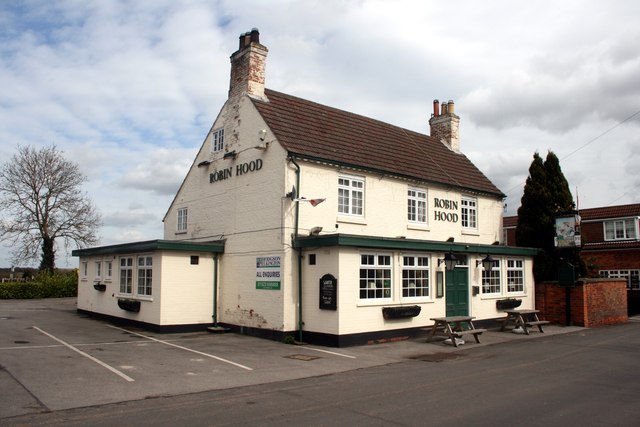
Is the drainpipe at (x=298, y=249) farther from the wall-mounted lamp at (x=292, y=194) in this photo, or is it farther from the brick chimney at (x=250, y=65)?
the brick chimney at (x=250, y=65)

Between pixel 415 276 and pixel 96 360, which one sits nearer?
pixel 96 360

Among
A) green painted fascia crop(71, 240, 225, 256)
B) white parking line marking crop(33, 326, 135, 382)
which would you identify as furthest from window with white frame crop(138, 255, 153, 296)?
white parking line marking crop(33, 326, 135, 382)

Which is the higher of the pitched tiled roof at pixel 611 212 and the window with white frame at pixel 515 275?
the pitched tiled roof at pixel 611 212

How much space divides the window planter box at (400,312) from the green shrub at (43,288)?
28050 millimetres

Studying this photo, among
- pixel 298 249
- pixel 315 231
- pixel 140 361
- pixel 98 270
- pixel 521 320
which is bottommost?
pixel 140 361

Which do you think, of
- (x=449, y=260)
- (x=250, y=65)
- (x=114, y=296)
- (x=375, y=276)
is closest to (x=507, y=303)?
(x=449, y=260)

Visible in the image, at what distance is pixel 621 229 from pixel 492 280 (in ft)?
60.0

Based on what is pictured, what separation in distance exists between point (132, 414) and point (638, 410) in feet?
24.5

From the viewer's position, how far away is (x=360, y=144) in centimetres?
2052

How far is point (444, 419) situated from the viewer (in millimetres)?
7207

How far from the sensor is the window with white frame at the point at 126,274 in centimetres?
1973

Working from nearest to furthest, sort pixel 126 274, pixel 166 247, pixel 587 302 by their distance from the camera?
pixel 166 247 → pixel 126 274 → pixel 587 302

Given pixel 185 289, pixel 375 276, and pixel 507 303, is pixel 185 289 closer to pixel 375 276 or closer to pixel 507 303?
pixel 375 276

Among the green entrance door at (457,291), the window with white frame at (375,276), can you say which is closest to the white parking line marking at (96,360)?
the window with white frame at (375,276)
